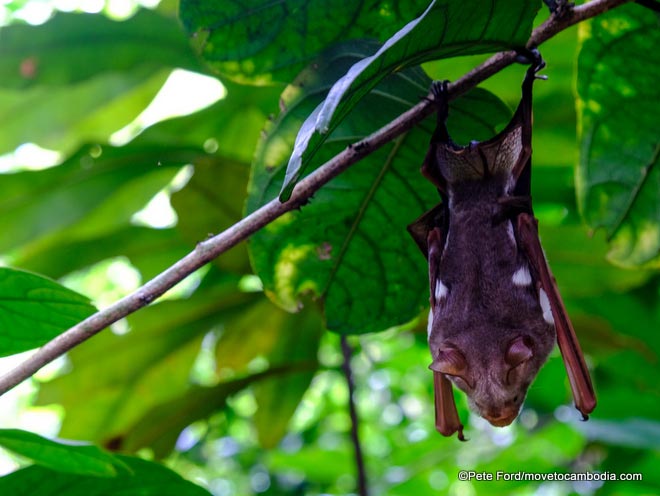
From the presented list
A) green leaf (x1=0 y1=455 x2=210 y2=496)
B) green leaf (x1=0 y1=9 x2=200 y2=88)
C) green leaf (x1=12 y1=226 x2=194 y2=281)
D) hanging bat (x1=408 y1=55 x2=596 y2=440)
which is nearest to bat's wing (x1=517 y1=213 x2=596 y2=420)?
hanging bat (x1=408 y1=55 x2=596 y2=440)

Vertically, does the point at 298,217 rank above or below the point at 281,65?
below

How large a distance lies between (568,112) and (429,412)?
3345 mm

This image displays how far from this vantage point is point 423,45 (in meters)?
1.36

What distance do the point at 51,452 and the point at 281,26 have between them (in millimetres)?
956

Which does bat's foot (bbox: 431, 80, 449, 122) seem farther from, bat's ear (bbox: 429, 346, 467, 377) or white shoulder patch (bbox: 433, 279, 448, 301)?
bat's ear (bbox: 429, 346, 467, 377)

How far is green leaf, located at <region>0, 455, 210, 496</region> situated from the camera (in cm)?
172

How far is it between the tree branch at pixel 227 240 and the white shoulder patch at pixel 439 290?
419 millimetres

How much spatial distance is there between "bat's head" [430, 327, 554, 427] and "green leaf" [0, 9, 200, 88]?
1830 mm

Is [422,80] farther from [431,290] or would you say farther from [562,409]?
[562,409]

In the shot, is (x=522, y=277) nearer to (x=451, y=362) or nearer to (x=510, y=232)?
(x=510, y=232)

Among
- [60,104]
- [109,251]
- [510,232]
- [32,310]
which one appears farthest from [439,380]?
[60,104]

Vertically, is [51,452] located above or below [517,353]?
above

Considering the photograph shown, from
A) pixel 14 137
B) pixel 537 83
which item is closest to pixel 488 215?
pixel 537 83

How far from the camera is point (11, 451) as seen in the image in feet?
Result: 5.02
